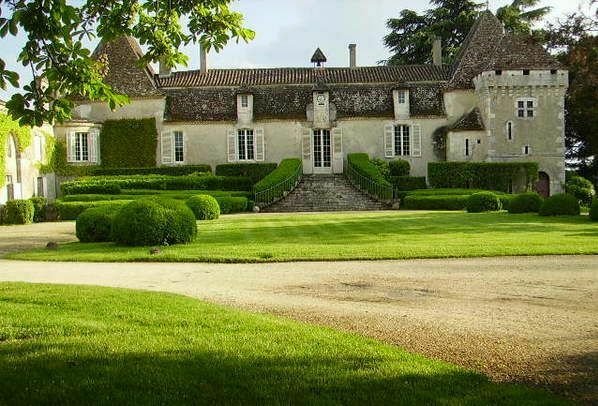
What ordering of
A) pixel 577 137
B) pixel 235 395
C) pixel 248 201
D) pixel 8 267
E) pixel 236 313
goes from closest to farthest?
1. pixel 235 395
2. pixel 236 313
3. pixel 8 267
4. pixel 248 201
5. pixel 577 137

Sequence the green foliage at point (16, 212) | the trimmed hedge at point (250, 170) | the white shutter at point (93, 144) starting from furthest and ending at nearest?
1. the white shutter at point (93, 144)
2. the trimmed hedge at point (250, 170)
3. the green foliage at point (16, 212)

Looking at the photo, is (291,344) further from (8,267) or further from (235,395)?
(8,267)

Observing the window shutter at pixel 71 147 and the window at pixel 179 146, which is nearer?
the window shutter at pixel 71 147

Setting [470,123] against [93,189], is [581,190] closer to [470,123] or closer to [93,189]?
[470,123]

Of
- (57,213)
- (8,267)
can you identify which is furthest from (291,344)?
(57,213)

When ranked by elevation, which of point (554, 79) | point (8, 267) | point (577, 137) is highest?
point (554, 79)

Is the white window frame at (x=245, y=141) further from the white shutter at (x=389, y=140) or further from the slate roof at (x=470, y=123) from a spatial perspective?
the slate roof at (x=470, y=123)

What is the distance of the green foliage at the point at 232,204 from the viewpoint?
2816 cm

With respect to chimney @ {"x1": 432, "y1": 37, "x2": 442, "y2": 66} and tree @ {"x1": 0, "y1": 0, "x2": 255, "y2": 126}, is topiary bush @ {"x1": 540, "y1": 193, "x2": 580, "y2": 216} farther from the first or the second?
chimney @ {"x1": 432, "y1": 37, "x2": 442, "y2": 66}

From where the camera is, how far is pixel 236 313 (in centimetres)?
710

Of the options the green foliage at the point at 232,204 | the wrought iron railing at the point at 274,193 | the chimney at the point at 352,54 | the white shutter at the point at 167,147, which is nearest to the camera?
the green foliage at the point at 232,204

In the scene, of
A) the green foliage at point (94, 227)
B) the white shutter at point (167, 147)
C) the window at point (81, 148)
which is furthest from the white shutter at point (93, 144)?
the green foliage at point (94, 227)

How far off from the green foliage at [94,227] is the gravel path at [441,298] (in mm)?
3830

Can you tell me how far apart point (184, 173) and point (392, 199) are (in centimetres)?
1354
